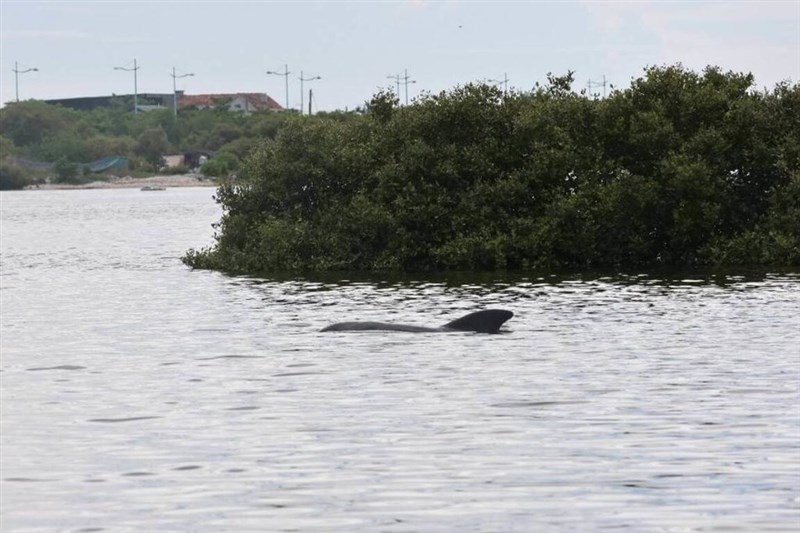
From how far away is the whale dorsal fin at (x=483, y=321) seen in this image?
31.4m

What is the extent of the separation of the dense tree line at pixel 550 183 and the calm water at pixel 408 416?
36.4 feet

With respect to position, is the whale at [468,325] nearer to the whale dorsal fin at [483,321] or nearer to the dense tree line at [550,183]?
the whale dorsal fin at [483,321]

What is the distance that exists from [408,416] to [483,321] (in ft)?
35.2

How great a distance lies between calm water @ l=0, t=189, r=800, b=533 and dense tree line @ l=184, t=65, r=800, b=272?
1110 cm

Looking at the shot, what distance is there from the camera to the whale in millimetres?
31484

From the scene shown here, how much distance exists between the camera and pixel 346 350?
2912 centimetres

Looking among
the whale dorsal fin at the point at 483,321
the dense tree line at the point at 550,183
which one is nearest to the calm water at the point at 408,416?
the whale dorsal fin at the point at 483,321

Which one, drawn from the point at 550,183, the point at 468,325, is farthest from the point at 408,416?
the point at 550,183

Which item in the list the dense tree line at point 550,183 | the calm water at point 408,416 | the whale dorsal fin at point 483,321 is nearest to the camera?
the calm water at point 408,416

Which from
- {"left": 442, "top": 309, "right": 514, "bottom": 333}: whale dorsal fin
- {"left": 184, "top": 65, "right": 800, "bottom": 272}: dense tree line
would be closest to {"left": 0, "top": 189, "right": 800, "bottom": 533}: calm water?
{"left": 442, "top": 309, "right": 514, "bottom": 333}: whale dorsal fin

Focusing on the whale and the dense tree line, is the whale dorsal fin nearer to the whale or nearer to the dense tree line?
the whale

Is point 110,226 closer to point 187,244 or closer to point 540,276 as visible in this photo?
point 187,244

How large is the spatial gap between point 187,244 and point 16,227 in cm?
4015

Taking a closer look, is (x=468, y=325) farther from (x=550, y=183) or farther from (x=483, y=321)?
(x=550, y=183)
